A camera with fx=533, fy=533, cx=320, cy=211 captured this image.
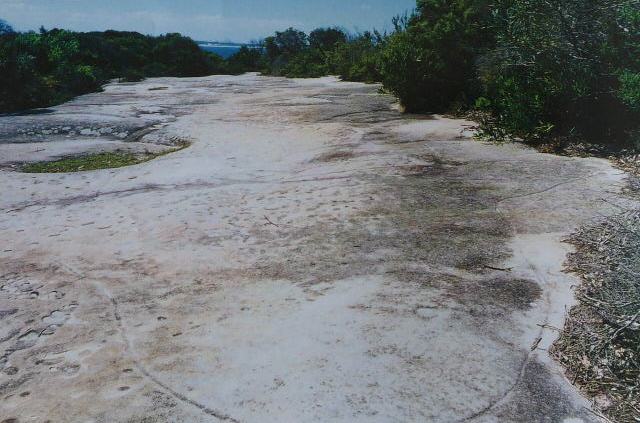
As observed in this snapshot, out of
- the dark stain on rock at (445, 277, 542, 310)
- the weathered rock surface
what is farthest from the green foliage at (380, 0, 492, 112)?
the dark stain on rock at (445, 277, 542, 310)

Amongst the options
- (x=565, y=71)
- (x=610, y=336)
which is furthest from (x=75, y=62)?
(x=610, y=336)

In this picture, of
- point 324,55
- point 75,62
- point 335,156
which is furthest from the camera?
point 324,55

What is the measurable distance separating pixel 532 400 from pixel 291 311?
140 cm

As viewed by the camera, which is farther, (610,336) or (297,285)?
(297,285)

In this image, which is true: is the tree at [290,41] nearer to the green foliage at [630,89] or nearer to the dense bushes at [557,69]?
the dense bushes at [557,69]

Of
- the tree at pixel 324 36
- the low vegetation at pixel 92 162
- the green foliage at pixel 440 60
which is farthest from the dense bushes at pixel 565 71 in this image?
the tree at pixel 324 36

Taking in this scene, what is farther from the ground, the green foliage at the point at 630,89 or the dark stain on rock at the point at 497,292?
the green foliage at the point at 630,89

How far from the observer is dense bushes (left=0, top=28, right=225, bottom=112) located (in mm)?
11586

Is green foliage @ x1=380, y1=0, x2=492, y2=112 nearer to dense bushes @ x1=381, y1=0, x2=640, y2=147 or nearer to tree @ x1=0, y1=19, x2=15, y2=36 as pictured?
dense bushes @ x1=381, y1=0, x2=640, y2=147

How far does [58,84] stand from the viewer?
13836 mm

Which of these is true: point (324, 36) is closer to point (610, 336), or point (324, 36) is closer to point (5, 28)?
point (5, 28)

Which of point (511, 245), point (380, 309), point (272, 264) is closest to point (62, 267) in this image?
point (272, 264)

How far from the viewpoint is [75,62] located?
63.3 feet

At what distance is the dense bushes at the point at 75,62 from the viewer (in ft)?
38.0
